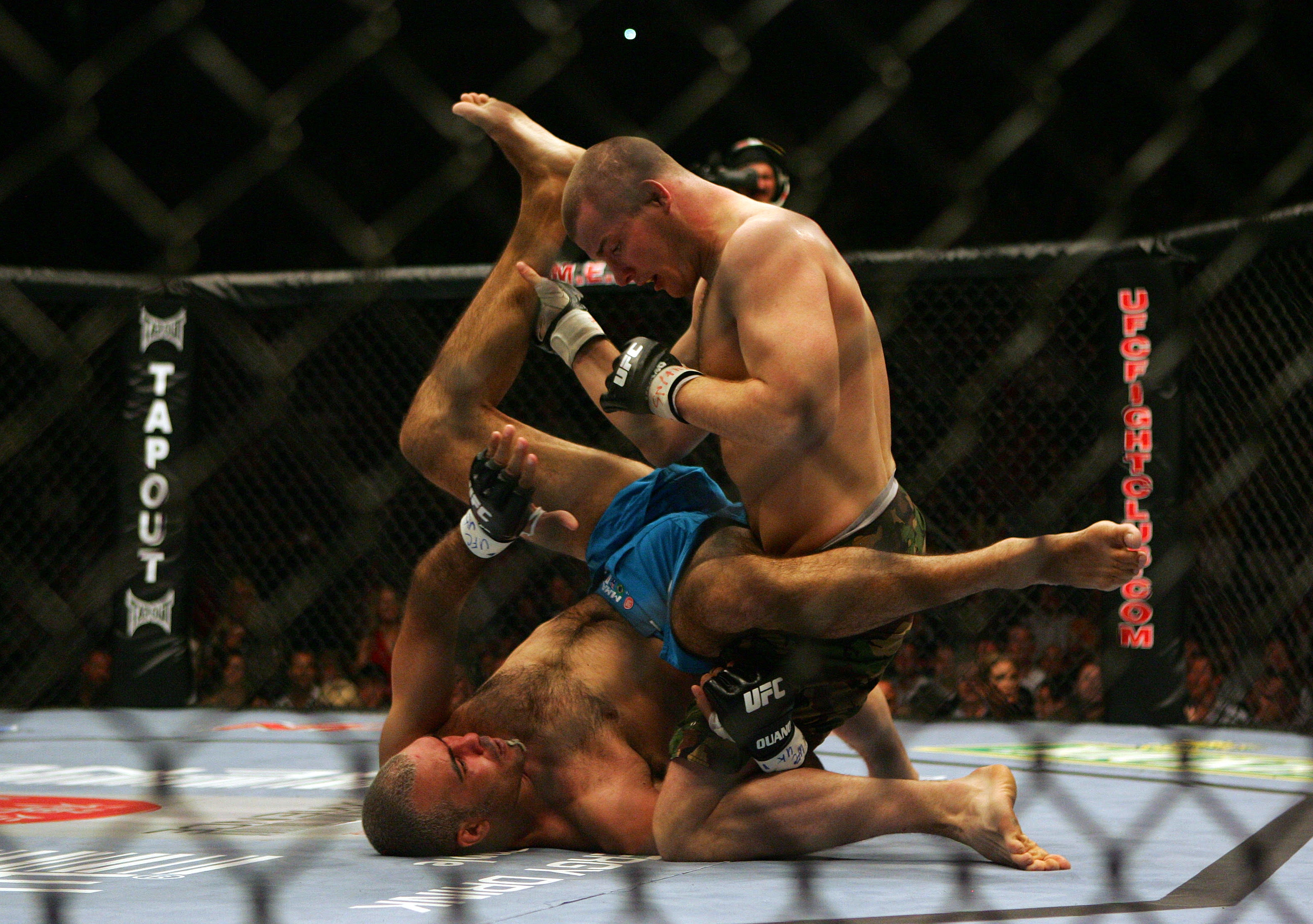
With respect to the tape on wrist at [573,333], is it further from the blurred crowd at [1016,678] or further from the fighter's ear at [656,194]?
the blurred crowd at [1016,678]

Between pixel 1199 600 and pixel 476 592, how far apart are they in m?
2.34

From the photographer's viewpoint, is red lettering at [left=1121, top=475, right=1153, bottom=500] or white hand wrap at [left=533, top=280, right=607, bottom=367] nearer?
white hand wrap at [left=533, top=280, right=607, bottom=367]

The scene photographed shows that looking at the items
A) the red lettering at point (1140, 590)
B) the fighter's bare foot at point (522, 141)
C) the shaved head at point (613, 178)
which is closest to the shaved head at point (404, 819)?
the shaved head at point (613, 178)

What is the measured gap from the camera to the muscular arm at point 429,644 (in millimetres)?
2141

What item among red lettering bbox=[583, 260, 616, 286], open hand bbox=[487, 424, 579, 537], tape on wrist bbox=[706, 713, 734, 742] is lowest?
tape on wrist bbox=[706, 713, 734, 742]

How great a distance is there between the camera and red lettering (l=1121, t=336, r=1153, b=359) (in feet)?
12.4

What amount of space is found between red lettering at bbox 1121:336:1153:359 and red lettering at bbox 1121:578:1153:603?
0.64 metres

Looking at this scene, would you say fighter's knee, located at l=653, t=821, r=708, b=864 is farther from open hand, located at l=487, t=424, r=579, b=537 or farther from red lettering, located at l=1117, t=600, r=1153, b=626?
red lettering, located at l=1117, t=600, r=1153, b=626

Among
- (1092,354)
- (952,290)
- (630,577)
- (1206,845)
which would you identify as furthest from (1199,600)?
(630,577)

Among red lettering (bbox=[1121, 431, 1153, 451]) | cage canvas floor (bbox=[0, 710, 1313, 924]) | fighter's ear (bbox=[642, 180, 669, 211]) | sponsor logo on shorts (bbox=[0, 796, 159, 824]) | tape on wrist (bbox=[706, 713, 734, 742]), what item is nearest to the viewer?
cage canvas floor (bbox=[0, 710, 1313, 924])

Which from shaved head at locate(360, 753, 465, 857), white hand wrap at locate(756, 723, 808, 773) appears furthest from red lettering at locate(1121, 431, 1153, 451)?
shaved head at locate(360, 753, 465, 857)

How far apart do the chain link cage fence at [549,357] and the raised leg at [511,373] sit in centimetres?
32

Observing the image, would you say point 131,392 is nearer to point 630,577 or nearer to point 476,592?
point 476,592

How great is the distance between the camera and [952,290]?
4383 mm
